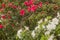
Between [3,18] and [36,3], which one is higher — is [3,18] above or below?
below

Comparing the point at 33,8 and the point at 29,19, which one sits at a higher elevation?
the point at 33,8

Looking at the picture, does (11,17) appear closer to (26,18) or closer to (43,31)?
(26,18)

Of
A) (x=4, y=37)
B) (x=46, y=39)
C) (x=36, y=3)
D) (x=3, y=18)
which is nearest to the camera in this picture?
(x=46, y=39)

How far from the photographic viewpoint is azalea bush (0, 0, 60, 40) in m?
5.15

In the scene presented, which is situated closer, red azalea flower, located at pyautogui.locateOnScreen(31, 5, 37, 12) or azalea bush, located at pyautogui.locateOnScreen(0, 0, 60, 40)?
azalea bush, located at pyautogui.locateOnScreen(0, 0, 60, 40)

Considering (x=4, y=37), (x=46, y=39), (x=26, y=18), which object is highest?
(x=26, y=18)

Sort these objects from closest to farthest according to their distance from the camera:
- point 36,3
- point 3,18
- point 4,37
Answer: point 4,37 → point 3,18 → point 36,3

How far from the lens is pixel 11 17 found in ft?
20.9

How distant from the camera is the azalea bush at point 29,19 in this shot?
5.15 meters

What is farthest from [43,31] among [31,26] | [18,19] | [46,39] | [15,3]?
[15,3]

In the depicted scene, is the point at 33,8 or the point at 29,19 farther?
the point at 33,8

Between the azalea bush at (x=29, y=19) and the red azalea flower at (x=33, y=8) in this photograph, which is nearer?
the azalea bush at (x=29, y=19)

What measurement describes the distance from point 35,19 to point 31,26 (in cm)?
20

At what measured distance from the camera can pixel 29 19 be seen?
6.05 meters
